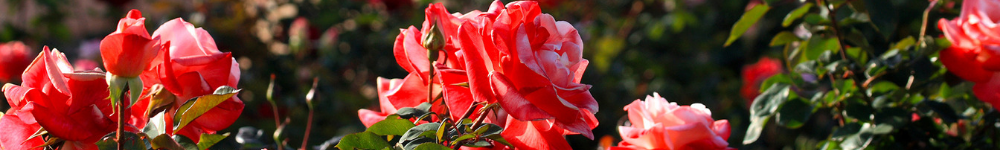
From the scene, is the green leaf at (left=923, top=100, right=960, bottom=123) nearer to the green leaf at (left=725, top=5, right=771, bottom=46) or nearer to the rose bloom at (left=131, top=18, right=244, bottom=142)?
the green leaf at (left=725, top=5, right=771, bottom=46)

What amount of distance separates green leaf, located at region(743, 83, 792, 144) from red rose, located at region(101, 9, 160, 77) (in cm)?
59

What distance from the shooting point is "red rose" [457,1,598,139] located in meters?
0.44

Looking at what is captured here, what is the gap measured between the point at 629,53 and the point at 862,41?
5.66ft

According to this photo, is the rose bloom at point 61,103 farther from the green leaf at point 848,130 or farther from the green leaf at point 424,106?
the green leaf at point 848,130

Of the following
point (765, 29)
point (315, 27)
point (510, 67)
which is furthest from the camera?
point (765, 29)

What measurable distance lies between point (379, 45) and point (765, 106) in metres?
1.61

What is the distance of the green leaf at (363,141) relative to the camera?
48 cm

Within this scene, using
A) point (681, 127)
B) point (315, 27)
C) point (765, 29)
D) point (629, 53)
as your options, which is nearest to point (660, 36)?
point (629, 53)

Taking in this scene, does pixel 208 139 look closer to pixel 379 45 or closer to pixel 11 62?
pixel 379 45

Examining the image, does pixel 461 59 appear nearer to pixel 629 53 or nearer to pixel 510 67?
pixel 510 67

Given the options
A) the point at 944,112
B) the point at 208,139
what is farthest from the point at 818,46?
the point at 208,139

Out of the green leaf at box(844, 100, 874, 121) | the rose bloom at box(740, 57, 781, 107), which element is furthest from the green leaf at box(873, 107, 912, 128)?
the rose bloom at box(740, 57, 781, 107)

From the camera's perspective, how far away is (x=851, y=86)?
2.63 ft

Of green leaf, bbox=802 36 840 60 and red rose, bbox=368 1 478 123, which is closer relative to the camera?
red rose, bbox=368 1 478 123
